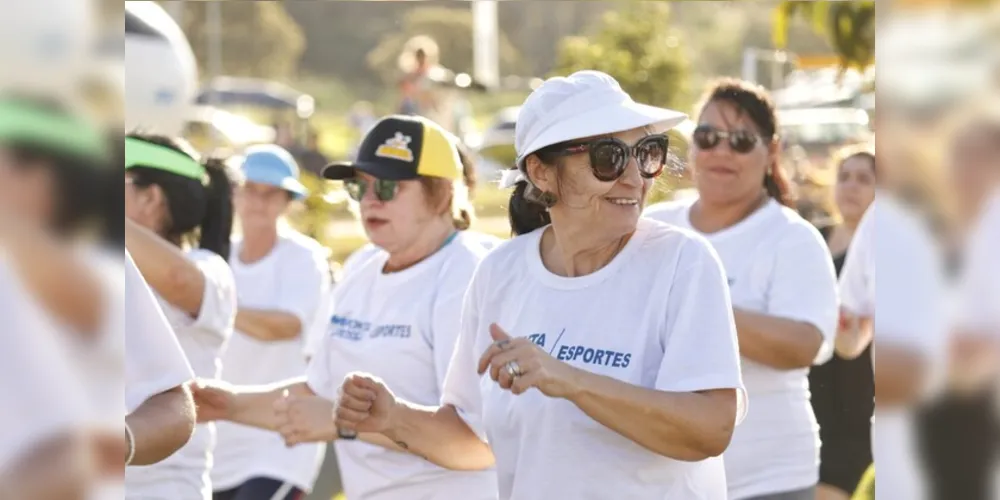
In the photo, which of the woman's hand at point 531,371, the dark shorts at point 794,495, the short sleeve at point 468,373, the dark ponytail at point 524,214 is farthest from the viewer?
the dark shorts at point 794,495

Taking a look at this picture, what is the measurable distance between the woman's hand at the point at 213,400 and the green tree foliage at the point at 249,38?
53.3 ft

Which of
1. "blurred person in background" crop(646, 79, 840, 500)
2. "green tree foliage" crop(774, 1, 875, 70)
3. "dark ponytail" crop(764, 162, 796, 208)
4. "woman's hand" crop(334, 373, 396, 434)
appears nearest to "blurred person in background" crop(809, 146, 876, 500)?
"green tree foliage" crop(774, 1, 875, 70)

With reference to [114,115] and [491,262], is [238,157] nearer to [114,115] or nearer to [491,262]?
[491,262]

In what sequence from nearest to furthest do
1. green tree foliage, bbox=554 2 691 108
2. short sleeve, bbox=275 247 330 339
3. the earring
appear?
the earring < short sleeve, bbox=275 247 330 339 < green tree foliage, bbox=554 2 691 108

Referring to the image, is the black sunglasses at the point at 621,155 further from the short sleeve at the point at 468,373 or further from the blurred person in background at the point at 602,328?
the short sleeve at the point at 468,373

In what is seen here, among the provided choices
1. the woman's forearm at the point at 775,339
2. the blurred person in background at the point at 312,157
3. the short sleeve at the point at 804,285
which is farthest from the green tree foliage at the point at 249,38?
the woman's forearm at the point at 775,339

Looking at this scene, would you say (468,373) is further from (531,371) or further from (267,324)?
(267,324)

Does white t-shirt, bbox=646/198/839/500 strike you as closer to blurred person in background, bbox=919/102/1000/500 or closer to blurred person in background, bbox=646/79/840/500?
blurred person in background, bbox=646/79/840/500

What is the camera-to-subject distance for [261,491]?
539cm

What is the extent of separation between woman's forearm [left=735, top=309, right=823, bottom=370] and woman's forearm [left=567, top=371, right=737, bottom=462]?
61.4 inches

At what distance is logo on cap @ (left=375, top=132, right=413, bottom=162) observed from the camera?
3984 millimetres

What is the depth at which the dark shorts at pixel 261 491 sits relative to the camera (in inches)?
211

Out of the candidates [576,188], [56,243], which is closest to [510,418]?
[576,188]

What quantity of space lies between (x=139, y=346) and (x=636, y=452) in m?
0.92
